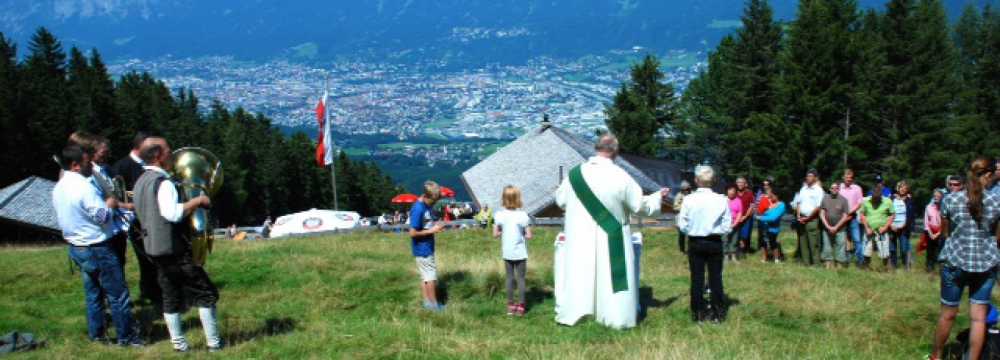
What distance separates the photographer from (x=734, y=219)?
1472cm

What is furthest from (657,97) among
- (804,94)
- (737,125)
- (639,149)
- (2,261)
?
(2,261)

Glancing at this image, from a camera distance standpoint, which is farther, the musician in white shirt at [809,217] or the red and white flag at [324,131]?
the red and white flag at [324,131]

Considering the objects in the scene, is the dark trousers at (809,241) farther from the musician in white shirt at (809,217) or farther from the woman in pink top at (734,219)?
the woman in pink top at (734,219)

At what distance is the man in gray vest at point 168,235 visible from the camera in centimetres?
727

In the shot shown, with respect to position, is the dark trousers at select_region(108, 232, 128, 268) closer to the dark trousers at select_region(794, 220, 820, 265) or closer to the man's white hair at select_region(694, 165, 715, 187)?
the man's white hair at select_region(694, 165, 715, 187)

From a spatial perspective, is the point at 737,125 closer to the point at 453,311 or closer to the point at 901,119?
the point at 901,119

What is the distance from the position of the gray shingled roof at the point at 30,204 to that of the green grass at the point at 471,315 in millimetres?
16229

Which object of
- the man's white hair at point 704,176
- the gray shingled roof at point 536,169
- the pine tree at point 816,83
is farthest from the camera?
the pine tree at point 816,83

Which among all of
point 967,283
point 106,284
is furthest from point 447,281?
point 967,283

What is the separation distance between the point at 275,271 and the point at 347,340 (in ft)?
15.7

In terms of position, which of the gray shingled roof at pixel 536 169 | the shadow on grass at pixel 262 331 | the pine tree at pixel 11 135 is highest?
the pine tree at pixel 11 135

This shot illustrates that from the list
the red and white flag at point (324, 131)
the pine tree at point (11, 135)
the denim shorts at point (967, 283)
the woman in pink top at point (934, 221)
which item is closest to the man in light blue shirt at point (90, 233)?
the denim shorts at point (967, 283)

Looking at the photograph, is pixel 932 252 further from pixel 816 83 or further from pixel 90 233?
pixel 816 83

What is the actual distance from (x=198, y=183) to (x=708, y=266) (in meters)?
5.25
